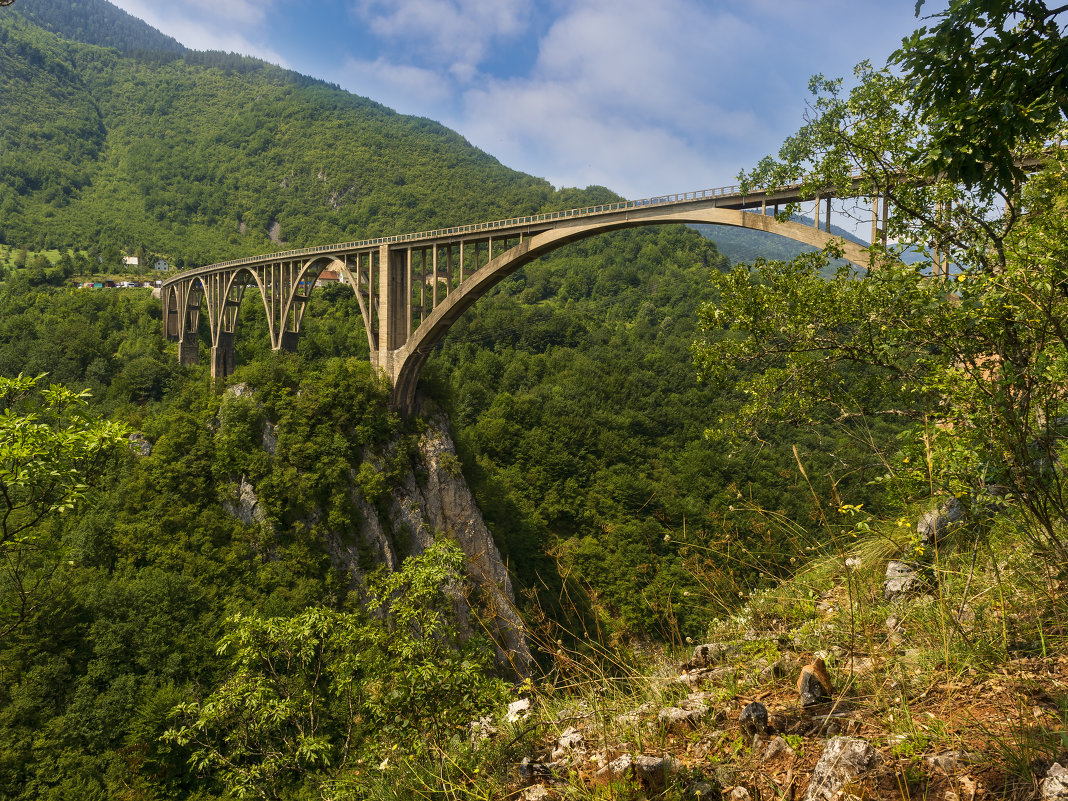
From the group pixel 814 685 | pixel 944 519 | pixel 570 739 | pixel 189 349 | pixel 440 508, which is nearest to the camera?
pixel 814 685

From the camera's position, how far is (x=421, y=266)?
2497 cm

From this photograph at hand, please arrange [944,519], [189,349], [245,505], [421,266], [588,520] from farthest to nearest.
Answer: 1. [189,349]
2. [588,520]
3. [421,266]
4. [245,505]
5. [944,519]

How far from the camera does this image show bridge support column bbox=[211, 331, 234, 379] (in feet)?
118

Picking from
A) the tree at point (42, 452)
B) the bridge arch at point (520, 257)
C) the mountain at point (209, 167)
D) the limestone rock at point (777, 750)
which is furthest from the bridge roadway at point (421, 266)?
the mountain at point (209, 167)

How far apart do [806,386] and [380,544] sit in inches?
856

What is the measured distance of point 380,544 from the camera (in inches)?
961

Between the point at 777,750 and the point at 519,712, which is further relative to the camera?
the point at 519,712

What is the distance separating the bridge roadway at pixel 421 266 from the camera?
15.9 metres

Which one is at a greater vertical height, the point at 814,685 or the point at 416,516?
the point at 814,685

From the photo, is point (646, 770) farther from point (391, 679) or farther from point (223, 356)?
point (223, 356)

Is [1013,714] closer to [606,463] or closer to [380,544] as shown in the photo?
[380,544]

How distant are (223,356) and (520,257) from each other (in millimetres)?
24953

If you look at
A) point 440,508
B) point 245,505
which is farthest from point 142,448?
point 440,508

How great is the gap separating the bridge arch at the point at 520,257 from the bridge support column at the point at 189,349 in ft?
84.4
